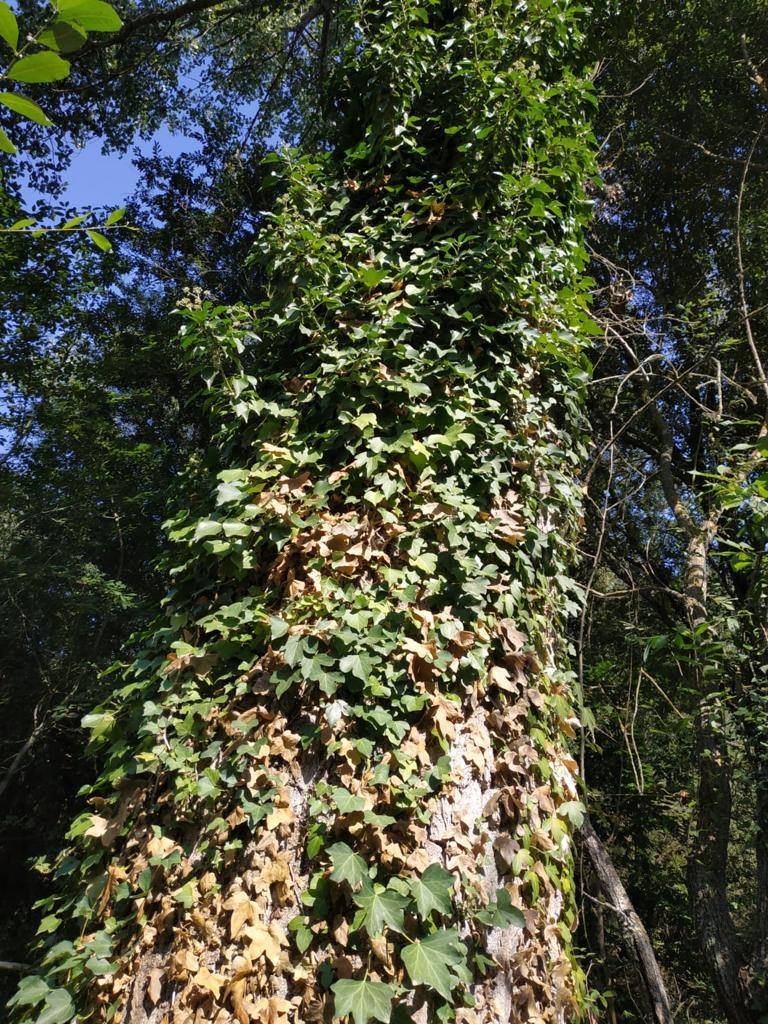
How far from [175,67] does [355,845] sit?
9.36 metres

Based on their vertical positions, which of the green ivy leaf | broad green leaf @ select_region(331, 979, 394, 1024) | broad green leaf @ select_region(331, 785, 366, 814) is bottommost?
broad green leaf @ select_region(331, 979, 394, 1024)

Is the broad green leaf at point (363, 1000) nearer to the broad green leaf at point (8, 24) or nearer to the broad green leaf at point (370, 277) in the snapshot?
the broad green leaf at point (8, 24)

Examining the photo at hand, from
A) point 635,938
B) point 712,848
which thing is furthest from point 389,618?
point 712,848

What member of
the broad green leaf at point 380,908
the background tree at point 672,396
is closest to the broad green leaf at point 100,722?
the broad green leaf at point 380,908

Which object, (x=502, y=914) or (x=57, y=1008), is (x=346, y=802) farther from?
(x=57, y=1008)

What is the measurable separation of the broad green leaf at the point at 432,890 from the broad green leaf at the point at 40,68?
186 centimetres

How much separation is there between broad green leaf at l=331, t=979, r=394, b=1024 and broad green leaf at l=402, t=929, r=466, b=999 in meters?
0.08

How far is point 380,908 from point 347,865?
5.3 inches

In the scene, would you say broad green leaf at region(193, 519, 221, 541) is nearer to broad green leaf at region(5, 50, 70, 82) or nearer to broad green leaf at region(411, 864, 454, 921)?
broad green leaf at region(411, 864, 454, 921)

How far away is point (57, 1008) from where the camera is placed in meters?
1.63

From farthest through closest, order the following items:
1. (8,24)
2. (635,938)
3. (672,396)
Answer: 1. (672,396)
2. (635,938)
3. (8,24)

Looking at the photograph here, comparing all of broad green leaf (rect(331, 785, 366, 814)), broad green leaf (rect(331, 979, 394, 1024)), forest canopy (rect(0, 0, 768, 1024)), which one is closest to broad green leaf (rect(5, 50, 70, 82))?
forest canopy (rect(0, 0, 768, 1024))

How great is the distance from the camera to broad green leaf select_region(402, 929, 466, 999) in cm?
160

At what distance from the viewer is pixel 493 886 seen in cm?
192
